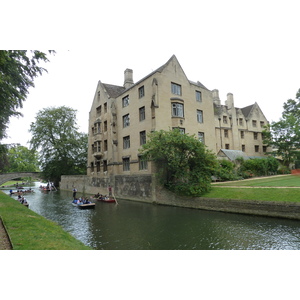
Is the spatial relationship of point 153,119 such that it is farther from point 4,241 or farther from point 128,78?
point 4,241

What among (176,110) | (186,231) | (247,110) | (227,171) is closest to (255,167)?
(227,171)

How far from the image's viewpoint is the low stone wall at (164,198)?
16438mm

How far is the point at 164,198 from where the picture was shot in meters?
26.3

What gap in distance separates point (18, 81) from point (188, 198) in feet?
59.9

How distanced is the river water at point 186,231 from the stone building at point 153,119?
38.4 feet

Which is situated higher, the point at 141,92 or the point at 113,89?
the point at 113,89

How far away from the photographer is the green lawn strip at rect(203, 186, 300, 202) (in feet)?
54.9

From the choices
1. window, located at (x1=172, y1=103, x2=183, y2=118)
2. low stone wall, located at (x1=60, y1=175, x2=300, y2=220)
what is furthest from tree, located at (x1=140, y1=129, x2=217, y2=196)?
window, located at (x1=172, y1=103, x2=183, y2=118)

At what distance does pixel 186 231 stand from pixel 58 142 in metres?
47.0

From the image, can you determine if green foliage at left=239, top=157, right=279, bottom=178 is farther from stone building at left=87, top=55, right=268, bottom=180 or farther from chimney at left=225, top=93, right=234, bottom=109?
chimney at left=225, top=93, right=234, bottom=109

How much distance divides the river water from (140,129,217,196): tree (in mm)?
4621

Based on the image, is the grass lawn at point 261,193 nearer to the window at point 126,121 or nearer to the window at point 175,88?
the window at point 175,88

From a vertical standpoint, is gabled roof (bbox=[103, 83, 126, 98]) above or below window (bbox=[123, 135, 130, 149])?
Answer: above

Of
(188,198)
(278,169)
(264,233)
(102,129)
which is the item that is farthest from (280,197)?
(102,129)
